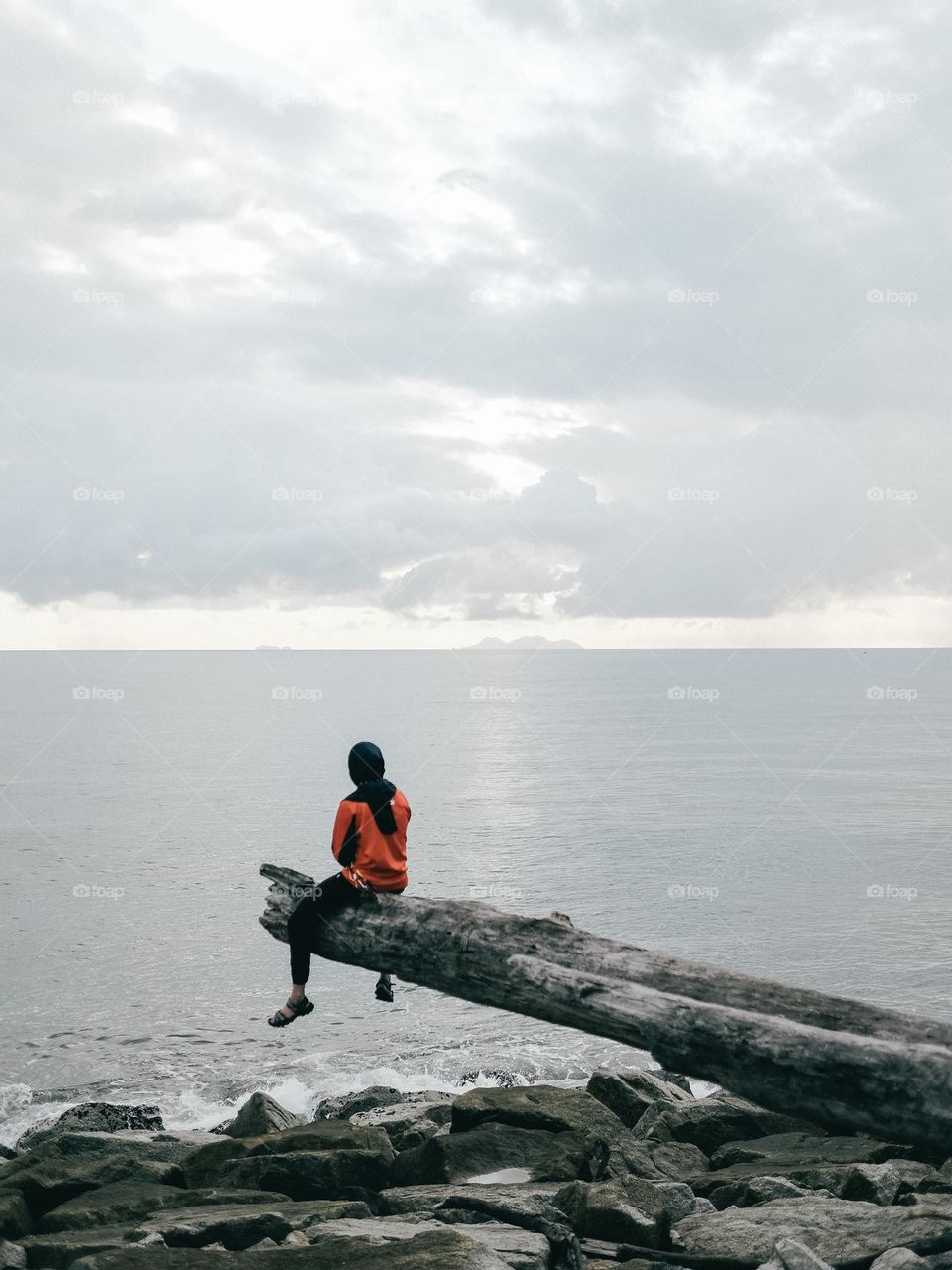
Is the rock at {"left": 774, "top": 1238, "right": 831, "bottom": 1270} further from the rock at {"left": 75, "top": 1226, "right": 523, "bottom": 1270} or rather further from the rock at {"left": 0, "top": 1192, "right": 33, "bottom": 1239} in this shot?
the rock at {"left": 0, "top": 1192, "right": 33, "bottom": 1239}

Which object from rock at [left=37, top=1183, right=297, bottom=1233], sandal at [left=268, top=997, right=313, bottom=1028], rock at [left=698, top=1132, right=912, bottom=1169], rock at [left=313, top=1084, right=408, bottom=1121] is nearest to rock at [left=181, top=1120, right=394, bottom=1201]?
rock at [left=37, top=1183, right=297, bottom=1233]

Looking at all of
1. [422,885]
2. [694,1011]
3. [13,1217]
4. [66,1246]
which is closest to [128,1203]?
[13,1217]

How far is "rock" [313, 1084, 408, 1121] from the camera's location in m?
19.2

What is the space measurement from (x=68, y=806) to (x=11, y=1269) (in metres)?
67.5

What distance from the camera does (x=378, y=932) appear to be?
1115cm

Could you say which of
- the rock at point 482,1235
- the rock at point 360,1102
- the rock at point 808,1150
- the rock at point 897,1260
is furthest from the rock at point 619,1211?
the rock at point 360,1102

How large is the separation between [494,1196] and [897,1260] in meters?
3.56

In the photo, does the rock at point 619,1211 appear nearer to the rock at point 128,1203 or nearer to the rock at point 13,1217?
the rock at point 128,1203

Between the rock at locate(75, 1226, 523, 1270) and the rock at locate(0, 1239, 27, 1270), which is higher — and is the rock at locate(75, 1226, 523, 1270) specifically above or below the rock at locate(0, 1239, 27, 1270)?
above

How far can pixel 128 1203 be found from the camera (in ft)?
34.6

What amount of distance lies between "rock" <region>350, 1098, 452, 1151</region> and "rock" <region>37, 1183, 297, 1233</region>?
3364mm

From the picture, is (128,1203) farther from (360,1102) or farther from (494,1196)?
(360,1102)

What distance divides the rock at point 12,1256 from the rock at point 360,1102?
10.5 m

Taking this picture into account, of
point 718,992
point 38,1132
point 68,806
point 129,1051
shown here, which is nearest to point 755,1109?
point 718,992
